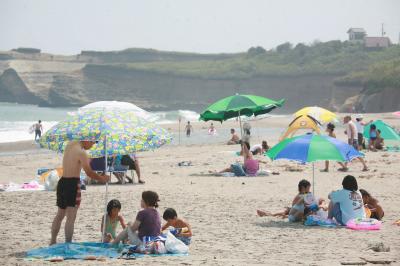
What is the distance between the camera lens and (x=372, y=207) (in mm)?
11680

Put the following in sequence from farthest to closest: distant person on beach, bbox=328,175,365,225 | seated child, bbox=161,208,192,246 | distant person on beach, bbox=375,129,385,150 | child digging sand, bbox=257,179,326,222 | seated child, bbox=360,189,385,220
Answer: distant person on beach, bbox=375,129,385,150
seated child, bbox=360,189,385,220
child digging sand, bbox=257,179,326,222
distant person on beach, bbox=328,175,365,225
seated child, bbox=161,208,192,246

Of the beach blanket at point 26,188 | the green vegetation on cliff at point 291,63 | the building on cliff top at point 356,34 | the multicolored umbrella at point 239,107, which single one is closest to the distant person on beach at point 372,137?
the multicolored umbrella at point 239,107

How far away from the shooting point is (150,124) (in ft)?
32.1

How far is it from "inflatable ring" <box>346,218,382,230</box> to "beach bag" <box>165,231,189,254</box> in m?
2.88

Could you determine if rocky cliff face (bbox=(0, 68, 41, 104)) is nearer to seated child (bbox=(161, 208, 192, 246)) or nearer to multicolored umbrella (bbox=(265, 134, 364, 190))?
multicolored umbrella (bbox=(265, 134, 364, 190))

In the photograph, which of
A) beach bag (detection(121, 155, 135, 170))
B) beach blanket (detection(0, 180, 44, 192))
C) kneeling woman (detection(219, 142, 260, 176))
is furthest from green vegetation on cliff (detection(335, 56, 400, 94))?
beach blanket (detection(0, 180, 44, 192))

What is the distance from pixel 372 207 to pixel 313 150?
4.10 feet

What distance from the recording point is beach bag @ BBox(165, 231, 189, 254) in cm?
905

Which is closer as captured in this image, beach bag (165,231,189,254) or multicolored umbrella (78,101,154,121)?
beach bag (165,231,189,254)

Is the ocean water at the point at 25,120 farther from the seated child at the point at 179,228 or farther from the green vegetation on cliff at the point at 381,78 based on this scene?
the green vegetation on cliff at the point at 381,78

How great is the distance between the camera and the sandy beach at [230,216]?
29.4 ft

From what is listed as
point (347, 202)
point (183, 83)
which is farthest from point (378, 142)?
point (183, 83)

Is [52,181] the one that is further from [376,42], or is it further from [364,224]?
[376,42]

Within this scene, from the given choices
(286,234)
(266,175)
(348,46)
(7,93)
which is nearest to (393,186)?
(266,175)
